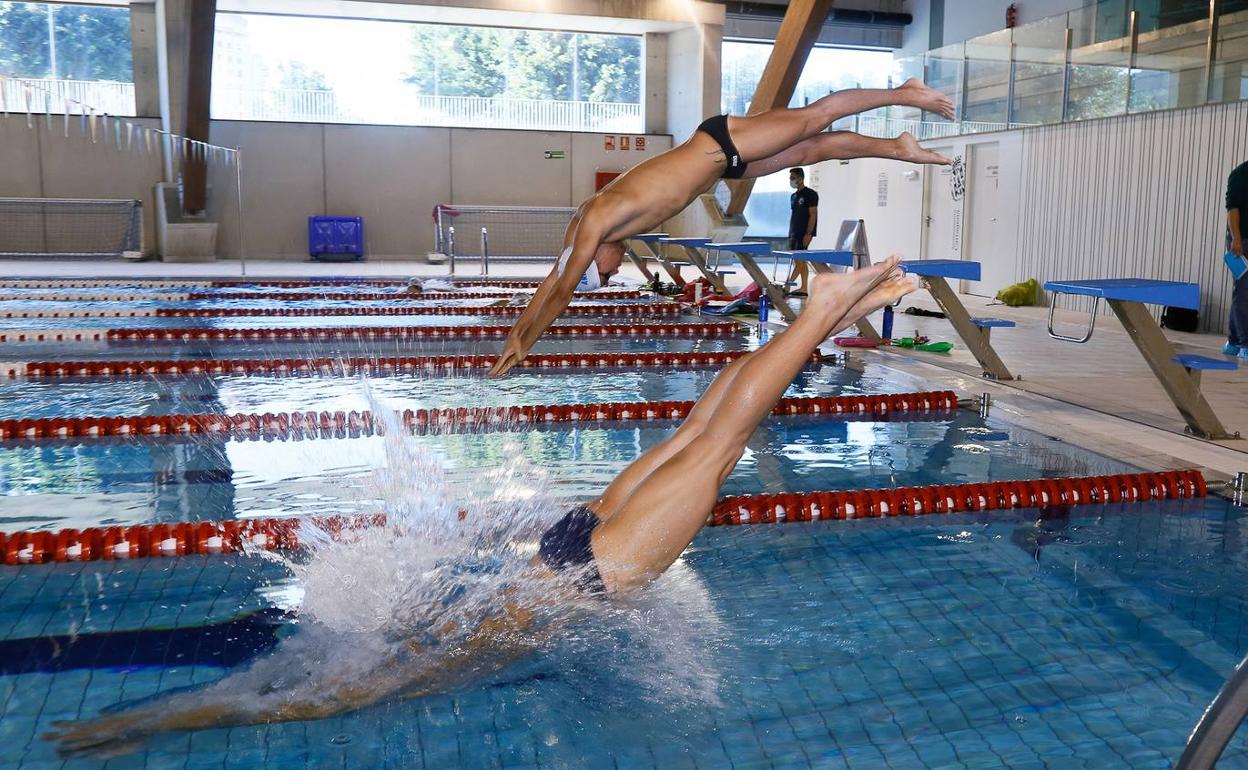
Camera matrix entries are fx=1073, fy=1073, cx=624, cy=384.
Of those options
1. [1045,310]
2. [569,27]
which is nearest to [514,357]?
[1045,310]

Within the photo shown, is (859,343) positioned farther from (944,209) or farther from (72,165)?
(72,165)

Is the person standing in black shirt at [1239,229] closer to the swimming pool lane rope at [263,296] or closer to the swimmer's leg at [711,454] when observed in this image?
the swimmer's leg at [711,454]

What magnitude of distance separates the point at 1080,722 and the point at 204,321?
883cm

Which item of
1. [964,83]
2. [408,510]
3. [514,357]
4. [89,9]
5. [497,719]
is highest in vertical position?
[89,9]

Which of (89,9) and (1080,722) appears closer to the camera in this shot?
(1080,722)

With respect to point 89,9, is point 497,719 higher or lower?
lower

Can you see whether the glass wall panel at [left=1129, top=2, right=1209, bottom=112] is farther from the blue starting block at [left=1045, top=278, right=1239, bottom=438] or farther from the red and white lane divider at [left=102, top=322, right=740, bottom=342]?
the blue starting block at [left=1045, top=278, right=1239, bottom=438]

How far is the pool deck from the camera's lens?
5016 mm

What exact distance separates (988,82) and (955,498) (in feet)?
35.4

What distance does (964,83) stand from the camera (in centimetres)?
1395

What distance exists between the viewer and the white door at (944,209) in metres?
14.2

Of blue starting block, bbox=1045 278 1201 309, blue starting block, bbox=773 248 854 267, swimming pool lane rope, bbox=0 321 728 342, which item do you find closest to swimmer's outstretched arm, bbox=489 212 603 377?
blue starting block, bbox=1045 278 1201 309

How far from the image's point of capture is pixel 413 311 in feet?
33.8

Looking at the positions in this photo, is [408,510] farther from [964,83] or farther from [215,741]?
[964,83]
